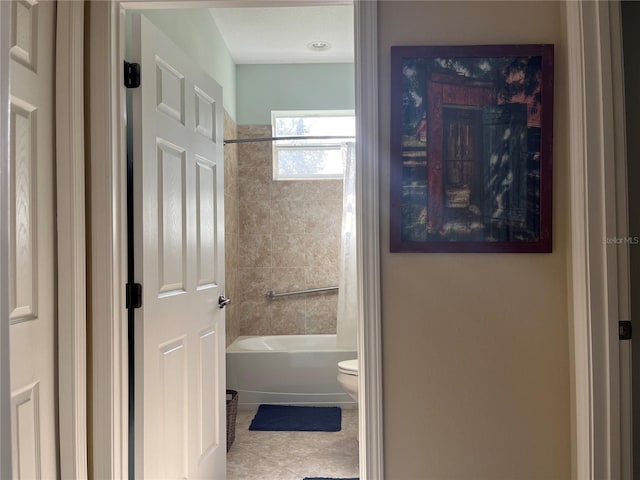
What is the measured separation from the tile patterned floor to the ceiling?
2.60 metres

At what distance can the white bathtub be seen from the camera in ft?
11.3

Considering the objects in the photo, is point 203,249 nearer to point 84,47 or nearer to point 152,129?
point 152,129

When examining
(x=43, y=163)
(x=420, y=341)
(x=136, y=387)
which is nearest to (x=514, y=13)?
(x=420, y=341)

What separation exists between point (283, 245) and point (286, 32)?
5.54 ft

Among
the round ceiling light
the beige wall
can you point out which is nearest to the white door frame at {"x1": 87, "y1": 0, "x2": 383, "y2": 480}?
the beige wall

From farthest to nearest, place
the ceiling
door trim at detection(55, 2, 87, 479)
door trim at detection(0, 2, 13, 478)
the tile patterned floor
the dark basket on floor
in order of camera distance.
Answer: the ceiling → the dark basket on floor → the tile patterned floor → door trim at detection(55, 2, 87, 479) → door trim at detection(0, 2, 13, 478)

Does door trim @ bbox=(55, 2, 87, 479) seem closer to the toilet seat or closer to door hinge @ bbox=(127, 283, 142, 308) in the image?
door hinge @ bbox=(127, 283, 142, 308)

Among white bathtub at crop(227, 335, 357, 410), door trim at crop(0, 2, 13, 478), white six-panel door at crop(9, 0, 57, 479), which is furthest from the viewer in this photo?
white bathtub at crop(227, 335, 357, 410)

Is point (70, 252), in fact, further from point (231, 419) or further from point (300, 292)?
point (300, 292)

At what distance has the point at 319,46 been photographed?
3.80 m

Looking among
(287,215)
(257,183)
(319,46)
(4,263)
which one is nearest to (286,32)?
(319,46)

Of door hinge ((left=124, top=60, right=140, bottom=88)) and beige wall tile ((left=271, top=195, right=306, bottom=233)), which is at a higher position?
door hinge ((left=124, top=60, right=140, bottom=88))

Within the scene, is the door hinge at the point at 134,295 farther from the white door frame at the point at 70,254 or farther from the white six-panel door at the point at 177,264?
the white door frame at the point at 70,254

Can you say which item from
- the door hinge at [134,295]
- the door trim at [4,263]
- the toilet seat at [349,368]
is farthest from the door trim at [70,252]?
the toilet seat at [349,368]
